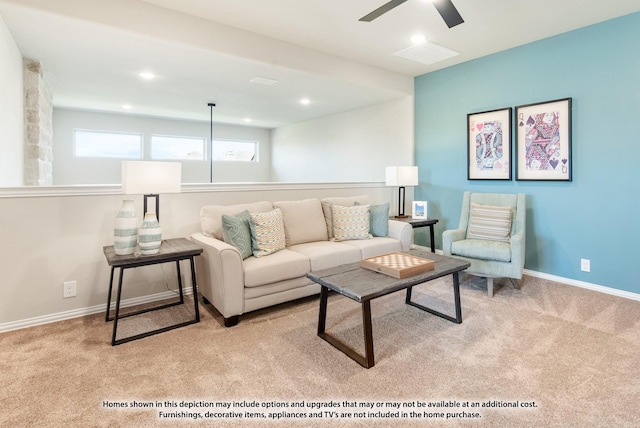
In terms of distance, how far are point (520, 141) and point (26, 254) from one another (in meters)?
4.78

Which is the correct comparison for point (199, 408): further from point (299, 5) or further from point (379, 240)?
point (299, 5)

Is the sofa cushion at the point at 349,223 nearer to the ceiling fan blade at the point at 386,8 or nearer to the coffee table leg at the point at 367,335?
the coffee table leg at the point at 367,335

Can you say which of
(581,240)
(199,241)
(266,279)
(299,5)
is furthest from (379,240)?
(299,5)

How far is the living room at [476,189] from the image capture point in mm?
2588

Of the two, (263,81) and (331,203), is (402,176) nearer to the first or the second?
(331,203)

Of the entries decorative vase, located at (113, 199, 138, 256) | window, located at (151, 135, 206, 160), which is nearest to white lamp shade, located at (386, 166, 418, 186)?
decorative vase, located at (113, 199, 138, 256)

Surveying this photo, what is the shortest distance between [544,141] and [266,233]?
3.09 metres

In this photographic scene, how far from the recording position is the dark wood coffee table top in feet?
6.59

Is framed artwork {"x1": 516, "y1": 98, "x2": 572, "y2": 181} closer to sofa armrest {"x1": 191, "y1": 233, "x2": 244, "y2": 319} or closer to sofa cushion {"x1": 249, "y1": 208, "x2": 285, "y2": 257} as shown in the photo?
Answer: sofa cushion {"x1": 249, "y1": 208, "x2": 285, "y2": 257}

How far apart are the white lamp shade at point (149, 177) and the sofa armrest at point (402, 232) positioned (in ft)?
7.42

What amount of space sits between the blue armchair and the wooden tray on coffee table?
1.03 meters

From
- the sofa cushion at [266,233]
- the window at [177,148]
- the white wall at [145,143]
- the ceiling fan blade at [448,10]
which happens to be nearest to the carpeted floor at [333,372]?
the sofa cushion at [266,233]

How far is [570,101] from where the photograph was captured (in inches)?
133

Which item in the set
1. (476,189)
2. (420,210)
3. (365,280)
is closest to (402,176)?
(420,210)
